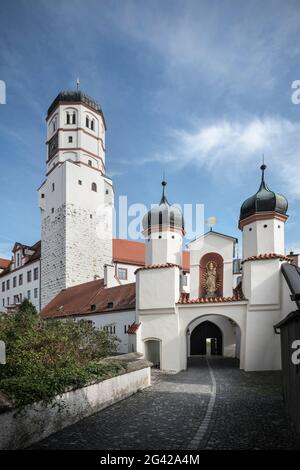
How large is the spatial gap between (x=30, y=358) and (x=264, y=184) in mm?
14398

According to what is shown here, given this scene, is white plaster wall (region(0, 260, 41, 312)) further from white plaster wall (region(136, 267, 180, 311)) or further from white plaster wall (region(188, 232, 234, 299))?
white plaster wall (region(188, 232, 234, 299))

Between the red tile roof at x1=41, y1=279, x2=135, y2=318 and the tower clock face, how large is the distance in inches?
624

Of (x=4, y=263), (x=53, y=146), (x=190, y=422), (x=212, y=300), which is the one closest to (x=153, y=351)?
(x=212, y=300)

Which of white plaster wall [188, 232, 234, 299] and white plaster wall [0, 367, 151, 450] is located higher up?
white plaster wall [188, 232, 234, 299]

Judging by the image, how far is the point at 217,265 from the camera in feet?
61.9

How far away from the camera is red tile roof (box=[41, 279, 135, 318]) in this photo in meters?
24.8

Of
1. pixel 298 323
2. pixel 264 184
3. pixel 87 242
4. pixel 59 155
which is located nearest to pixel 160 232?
pixel 264 184

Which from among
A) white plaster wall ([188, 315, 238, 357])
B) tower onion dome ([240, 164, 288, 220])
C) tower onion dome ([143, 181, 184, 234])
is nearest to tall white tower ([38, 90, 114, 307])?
white plaster wall ([188, 315, 238, 357])

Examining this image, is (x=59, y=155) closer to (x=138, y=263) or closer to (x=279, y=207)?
(x=138, y=263)

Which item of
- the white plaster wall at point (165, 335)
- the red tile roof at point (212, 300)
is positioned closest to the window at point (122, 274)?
the white plaster wall at point (165, 335)

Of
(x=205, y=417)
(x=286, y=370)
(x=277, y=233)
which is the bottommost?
(x=205, y=417)

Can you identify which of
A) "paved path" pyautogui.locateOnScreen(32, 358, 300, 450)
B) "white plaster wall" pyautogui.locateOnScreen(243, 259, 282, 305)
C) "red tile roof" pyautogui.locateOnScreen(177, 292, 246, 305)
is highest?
"white plaster wall" pyautogui.locateOnScreen(243, 259, 282, 305)

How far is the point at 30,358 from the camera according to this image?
8.95m

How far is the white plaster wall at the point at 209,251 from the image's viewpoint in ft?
60.3
